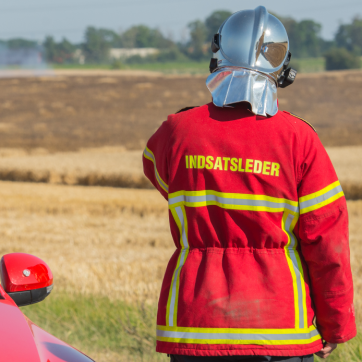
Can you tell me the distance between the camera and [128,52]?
340ft

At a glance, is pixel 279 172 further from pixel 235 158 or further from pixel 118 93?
pixel 118 93

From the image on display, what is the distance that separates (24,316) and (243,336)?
820 millimetres

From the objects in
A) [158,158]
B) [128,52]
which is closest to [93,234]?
[158,158]

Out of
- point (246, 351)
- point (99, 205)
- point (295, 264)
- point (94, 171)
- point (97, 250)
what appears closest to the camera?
point (246, 351)

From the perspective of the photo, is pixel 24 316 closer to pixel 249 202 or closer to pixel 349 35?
pixel 249 202

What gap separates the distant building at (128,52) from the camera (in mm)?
95938

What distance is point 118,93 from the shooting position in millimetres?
38312

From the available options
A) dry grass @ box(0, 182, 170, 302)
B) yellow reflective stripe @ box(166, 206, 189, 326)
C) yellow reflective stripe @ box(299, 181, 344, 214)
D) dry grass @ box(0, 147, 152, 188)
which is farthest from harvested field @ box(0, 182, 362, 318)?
yellow reflective stripe @ box(299, 181, 344, 214)

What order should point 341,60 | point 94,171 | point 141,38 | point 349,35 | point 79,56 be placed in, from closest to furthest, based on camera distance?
point 94,171 → point 341,60 → point 349,35 → point 79,56 → point 141,38

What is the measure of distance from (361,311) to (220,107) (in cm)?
308

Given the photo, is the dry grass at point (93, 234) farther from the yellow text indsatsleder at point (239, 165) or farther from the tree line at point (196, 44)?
the tree line at point (196, 44)

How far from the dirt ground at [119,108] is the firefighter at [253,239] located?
19435mm

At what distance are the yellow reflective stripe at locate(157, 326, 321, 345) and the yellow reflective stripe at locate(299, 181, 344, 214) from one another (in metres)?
0.38

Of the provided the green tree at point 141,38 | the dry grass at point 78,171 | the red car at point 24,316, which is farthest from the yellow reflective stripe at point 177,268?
the green tree at point 141,38
